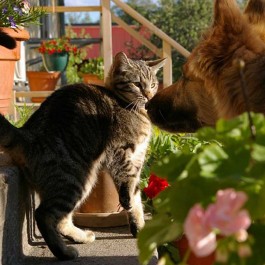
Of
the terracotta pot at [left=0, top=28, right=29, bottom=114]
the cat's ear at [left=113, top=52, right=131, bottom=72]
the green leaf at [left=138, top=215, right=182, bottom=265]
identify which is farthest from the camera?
the cat's ear at [left=113, top=52, right=131, bottom=72]

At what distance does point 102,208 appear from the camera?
12.6 ft

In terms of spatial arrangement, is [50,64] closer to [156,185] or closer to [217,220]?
[156,185]

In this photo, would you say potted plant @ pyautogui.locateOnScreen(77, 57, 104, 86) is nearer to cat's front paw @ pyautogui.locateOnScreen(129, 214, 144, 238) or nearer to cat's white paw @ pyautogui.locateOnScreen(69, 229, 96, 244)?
cat's front paw @ pyautogui.locateOnScreen(129, 214, 144, 238)

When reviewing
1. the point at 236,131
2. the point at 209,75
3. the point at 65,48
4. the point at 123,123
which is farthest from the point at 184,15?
the point at 236,131

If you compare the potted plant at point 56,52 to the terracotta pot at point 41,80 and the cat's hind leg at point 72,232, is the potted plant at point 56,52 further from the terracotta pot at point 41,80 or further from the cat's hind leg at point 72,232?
the cat's hind leg at point 72,232

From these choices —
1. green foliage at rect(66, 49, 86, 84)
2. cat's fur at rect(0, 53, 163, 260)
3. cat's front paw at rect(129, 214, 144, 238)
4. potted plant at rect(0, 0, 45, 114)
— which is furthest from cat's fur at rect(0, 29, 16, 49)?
green foliage at rect(66, 49, 86, 84)

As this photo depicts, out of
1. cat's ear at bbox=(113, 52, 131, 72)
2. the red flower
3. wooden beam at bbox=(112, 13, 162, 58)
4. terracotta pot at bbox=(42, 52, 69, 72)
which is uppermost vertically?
cat's ear at bbox=(113, 52, 131, 72)

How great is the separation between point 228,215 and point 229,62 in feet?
5.11

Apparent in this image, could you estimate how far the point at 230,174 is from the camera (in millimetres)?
725

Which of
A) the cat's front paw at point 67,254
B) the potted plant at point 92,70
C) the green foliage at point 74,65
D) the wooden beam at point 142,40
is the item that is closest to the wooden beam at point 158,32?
the wooden beam at point 142,40

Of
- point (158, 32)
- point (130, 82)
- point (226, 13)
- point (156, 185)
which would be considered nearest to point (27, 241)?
point (156, 185)

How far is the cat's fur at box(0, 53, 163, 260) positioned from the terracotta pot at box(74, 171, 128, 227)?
0.25m

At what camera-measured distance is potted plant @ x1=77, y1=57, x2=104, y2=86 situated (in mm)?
9453

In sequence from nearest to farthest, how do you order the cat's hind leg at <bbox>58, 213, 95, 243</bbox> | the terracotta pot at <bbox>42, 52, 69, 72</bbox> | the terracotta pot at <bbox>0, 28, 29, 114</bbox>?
the cat's hind leg at <bbox>58, 213, 95, 243</bbox>
the terracotta pot at <bbox>0, 28, 29, 114</bbox>
the terracotta pot at <bbox>42, 52, 69, 72</bbox>
